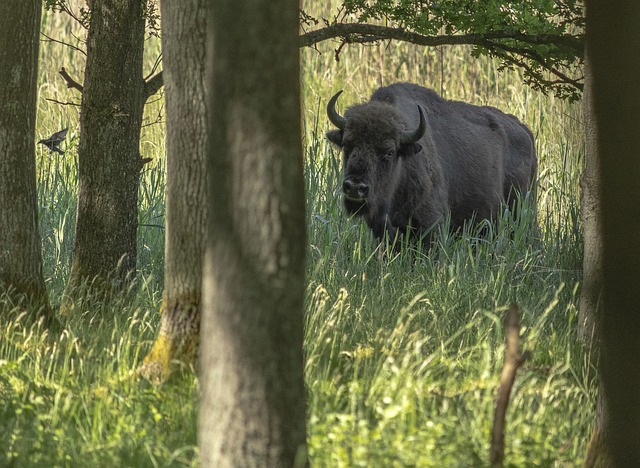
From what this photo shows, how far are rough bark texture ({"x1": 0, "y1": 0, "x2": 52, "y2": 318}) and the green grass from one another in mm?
229

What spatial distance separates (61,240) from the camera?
7539mm

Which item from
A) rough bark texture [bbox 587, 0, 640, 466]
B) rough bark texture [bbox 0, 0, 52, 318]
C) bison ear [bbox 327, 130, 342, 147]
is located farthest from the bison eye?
rough bark texture [bbox 587, 0, 640, 466]

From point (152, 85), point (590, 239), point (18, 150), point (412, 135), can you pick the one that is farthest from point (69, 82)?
point (590, 239)

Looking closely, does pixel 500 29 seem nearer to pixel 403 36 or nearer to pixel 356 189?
pixel 403 36

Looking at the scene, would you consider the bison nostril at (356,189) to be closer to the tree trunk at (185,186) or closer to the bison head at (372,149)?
the bison head at (372,149)

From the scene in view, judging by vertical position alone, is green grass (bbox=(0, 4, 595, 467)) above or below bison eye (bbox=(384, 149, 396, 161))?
below

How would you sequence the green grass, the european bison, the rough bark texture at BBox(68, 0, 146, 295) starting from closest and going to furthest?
the green grass → the rough bark texture at BBox(68, 0, 146, 295) → the european bison

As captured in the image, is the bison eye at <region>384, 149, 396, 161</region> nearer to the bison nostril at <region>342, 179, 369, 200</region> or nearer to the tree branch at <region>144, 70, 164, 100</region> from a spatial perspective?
the bison nostril at <region>342, 179, 369, 200</region>

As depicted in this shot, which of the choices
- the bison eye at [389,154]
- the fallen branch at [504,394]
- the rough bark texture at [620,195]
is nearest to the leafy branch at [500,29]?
the bison eye at [389,154]

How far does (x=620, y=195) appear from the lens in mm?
3070

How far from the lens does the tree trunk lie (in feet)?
14.5

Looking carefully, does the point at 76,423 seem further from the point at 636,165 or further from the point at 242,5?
the point at 636,165

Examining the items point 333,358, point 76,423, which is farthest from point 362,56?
point 76,423

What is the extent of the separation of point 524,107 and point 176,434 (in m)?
9.87
